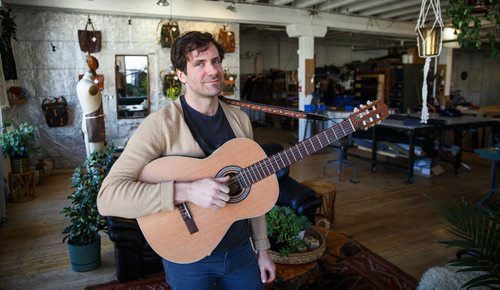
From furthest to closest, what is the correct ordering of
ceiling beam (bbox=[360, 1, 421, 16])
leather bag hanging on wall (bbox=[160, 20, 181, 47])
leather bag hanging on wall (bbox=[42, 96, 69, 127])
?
1. ceiling beam (bbox=[360, 1, 421, 16])
2. leather bag hanging on wall (bbox=[160, 20, 181, 47])
3. leather bag hanging on wall (bbox=[42, 96, 69, 127])

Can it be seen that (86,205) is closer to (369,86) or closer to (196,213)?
(196,213)

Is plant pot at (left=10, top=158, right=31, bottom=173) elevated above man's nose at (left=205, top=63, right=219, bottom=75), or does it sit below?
below

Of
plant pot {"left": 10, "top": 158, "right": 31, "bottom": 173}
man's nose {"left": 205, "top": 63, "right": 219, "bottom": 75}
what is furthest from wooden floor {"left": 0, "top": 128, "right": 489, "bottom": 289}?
man's nose {"left": 205, "top": 63, "right": 219, "bottom": 75}

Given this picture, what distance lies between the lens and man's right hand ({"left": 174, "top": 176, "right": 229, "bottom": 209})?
1.30 m

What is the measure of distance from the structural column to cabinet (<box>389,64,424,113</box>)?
3.41 m

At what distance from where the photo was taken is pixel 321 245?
246 centimetres

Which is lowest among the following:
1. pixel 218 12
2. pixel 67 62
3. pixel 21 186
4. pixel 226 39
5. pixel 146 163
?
pixel 21 186

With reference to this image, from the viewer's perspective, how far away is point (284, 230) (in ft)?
8.16

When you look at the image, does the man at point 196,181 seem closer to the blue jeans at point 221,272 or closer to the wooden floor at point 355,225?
the blue jeans at point 221,272

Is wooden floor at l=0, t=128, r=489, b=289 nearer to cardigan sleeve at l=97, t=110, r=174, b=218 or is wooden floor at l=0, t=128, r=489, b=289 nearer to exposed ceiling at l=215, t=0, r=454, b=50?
cardigan sleeve at l=97, t=110, r=174, b=218

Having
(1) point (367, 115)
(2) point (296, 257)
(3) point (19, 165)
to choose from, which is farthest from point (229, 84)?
(1) point (367, 115)

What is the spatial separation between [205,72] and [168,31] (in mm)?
5783

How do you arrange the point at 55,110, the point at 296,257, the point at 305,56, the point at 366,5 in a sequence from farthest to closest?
the point at 305,56 → the point at 366,5 → the point at 55,110 → the point at 296,257

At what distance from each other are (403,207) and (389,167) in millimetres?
2065
